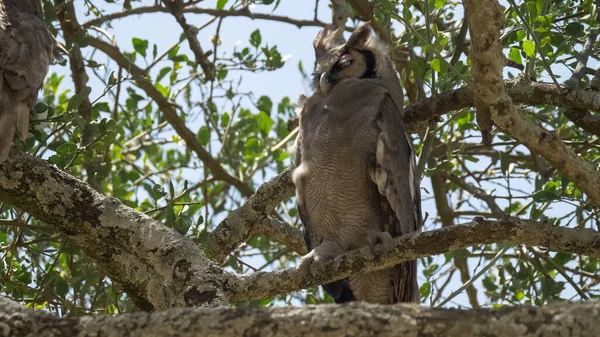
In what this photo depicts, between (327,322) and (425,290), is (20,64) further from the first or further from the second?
(425,290)

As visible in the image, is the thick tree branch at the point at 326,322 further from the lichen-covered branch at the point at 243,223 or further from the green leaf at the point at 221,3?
the green leaf at the point at 221,3

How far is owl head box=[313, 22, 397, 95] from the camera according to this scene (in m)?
5.02

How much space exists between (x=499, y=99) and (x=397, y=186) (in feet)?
4.04

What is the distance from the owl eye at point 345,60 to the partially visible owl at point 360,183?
13.2 inches

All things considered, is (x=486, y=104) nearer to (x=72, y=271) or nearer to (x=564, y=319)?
(x=564, y=319)

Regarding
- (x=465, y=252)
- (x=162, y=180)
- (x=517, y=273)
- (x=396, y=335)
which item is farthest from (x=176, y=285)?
(x=162, y=180)

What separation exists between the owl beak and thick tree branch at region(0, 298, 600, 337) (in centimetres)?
303

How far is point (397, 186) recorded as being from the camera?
4426 mm

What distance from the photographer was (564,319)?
5.99 feet

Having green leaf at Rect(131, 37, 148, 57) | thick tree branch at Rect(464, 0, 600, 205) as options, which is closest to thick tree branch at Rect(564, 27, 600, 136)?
thick tree branch at Rect(464, 0, 600, 205)

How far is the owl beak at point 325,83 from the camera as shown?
4.94 meters

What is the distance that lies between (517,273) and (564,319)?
11.3 ft

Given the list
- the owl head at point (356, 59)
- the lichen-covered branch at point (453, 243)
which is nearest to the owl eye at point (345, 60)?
the owl head at point (356, 59)

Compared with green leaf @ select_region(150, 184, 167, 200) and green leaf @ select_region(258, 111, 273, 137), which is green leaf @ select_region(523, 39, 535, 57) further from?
green leaf @ select_region(258, 111, 273, 137)
